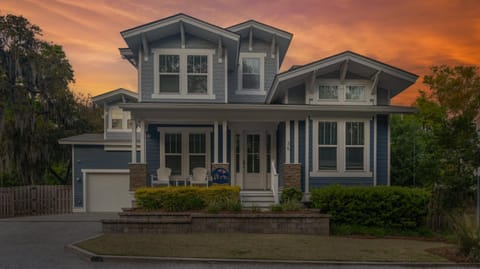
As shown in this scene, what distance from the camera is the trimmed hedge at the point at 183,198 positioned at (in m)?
9.94

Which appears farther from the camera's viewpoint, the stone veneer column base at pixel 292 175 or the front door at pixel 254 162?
the front door at pixel 254 162

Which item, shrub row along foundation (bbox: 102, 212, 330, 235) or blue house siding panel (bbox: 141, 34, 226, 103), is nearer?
shrub row along foundation (bbox: 102, 212, 330, 235)

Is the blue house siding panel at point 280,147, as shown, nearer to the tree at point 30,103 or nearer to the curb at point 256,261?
the curb at point 256,261

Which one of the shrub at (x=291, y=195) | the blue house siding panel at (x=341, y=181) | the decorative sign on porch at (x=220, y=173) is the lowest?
the shrub at (x=291, y=195)

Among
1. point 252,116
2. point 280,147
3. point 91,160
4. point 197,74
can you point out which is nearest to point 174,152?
point 197,74

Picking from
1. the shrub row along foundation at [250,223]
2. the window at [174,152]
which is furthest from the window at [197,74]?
the shrub row along foundation at [250,223]

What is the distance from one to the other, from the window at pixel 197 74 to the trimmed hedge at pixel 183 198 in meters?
3.86

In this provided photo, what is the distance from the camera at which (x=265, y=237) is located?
27.8 feet

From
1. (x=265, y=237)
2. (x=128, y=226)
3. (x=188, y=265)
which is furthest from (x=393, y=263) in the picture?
(x=128, y=226)

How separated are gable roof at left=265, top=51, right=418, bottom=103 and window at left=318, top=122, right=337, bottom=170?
6.09 ft

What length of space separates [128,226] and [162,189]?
5.48ft

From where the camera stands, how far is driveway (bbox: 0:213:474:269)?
6254 mm

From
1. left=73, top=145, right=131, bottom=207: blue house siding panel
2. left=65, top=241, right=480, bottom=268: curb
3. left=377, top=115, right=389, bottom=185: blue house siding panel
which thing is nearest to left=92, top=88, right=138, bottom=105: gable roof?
left=73, top=145, right=131, bottom=207: blue house siding panel

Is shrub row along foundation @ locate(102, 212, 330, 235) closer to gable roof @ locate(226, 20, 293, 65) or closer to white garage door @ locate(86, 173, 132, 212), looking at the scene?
white garage door @ locate(86, 173, 132, 212)
